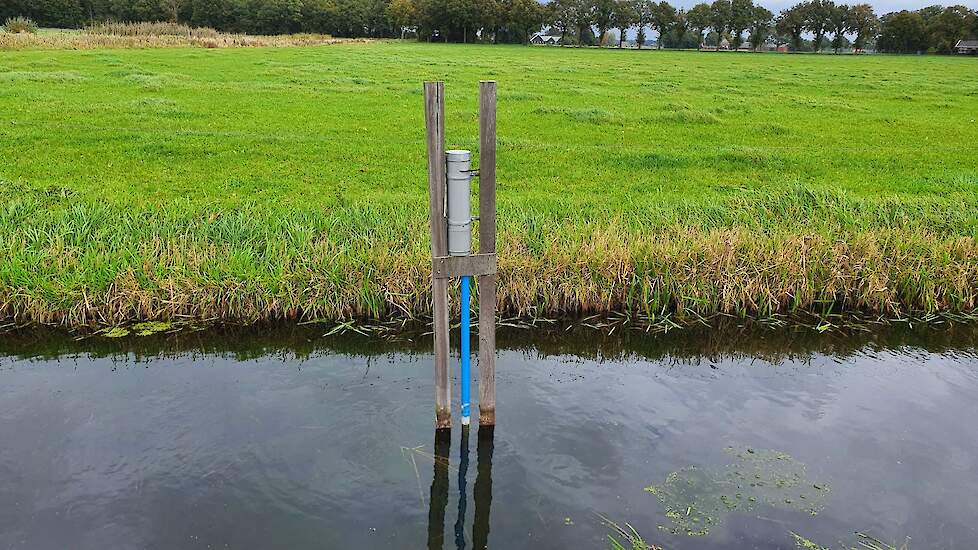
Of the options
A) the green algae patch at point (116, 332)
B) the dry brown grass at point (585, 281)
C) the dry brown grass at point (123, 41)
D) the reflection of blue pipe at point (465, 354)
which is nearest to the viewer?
the reflection of blue pipe at point (465, 354)

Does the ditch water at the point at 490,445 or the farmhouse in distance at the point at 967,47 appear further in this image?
the farmhouse in distance at the point at 967,47

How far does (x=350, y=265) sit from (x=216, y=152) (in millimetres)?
7867

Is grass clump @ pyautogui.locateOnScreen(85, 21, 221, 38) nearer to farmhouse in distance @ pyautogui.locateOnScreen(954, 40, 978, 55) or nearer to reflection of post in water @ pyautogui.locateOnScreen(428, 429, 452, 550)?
reflection of post in water @ pyautogui.locateOnScreen(428, 429, 452, 550)

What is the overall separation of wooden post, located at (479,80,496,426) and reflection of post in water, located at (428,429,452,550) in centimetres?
38

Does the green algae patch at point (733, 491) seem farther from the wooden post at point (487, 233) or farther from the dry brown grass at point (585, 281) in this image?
the dry brown grass at point (585, 281)

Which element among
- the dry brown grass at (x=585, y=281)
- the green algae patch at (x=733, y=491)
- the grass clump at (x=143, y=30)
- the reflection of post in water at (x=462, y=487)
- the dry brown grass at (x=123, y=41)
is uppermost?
the grass clump at (x=143, y=30)

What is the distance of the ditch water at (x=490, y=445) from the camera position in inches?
207

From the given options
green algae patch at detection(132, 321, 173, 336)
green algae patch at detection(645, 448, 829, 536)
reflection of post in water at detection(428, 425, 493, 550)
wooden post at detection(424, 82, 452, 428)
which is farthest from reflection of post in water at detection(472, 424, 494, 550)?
green algae patch at detection(132, 321, 173, 336)

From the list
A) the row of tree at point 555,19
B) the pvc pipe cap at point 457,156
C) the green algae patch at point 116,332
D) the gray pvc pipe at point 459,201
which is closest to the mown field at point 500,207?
the green algae patch at point 116,332

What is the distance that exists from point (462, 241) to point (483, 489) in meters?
1.88

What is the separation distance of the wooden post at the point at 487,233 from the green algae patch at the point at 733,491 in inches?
60.4

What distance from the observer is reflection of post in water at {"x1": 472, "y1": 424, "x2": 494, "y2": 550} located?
5238mm

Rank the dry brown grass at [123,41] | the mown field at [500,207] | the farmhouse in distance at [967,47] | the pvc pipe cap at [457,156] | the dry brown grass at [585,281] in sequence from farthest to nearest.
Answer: the farmhouse in distance at [967,47] < the dry brown grass at [123,41] < the mown field at [500,207] < the dry brown grass at [585,281] < the pvc pipe cap at [457,156]

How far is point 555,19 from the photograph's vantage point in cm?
10069
